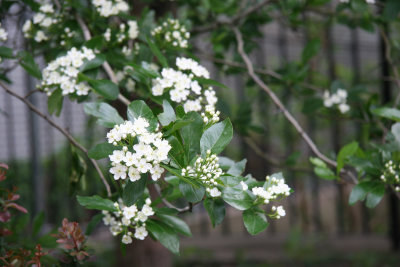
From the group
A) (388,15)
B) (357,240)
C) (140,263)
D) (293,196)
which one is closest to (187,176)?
(388,15)

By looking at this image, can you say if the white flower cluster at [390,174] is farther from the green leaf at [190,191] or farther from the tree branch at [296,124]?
the green leaf at [190,191]

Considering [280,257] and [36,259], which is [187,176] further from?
[280,257]

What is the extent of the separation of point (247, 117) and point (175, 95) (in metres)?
1.02

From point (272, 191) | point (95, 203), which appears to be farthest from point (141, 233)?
point (272, 191)

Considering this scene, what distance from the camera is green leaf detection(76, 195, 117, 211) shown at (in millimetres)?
1235

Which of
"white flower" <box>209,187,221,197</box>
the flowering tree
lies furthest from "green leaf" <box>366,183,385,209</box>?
"white flower" <box>209,187,221,197</box>

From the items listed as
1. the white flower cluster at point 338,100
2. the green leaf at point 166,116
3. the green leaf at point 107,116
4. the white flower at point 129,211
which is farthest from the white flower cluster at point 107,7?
the white flower cluster at point 338,100

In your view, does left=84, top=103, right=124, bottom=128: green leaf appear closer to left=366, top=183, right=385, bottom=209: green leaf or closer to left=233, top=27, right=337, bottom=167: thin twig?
left=233, top=27, right=337, bottom=167: thin twig

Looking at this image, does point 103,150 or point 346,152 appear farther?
point 346,152

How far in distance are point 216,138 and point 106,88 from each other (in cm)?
48

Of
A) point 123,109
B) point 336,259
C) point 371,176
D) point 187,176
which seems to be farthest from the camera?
point 336,259

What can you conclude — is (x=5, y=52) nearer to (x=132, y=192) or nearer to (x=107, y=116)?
(x=107, y=116)

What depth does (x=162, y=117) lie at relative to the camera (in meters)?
1.14

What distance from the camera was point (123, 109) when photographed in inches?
94.0
